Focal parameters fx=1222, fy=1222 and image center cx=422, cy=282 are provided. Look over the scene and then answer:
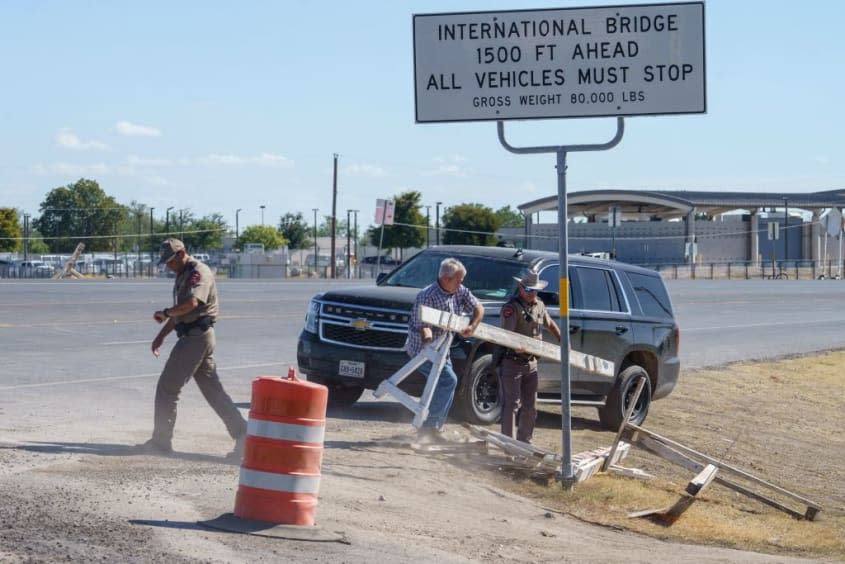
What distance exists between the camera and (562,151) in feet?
33.4

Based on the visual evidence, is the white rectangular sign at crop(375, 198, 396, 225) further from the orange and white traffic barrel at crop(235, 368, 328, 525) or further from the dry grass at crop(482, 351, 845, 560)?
the orange and white traffic barrel at crop(235, 368, 328, 525)

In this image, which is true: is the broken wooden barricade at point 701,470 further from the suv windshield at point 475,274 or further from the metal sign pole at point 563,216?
the suv windshield at point 475,274

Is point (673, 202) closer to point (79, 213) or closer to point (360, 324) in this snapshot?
point (79, 213)

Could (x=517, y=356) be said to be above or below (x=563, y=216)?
below

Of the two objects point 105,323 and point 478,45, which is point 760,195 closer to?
point 105,323

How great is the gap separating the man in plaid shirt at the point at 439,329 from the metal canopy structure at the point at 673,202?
85.9m

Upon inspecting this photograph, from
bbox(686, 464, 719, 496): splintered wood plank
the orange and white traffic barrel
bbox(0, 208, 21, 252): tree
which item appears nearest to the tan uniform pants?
the orange and white traffic barrel

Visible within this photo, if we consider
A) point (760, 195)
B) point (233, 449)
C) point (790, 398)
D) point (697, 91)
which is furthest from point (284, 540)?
point (760, 195)

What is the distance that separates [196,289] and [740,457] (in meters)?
7.95

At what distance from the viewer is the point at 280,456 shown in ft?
25.8

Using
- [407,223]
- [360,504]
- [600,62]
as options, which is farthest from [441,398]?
[407,223]

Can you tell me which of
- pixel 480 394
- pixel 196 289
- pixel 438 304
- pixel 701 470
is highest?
pixel 196 289

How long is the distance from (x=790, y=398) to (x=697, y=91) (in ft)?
42.5

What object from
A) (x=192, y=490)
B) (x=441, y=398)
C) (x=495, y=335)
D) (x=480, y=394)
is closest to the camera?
(x=192, y=490)
